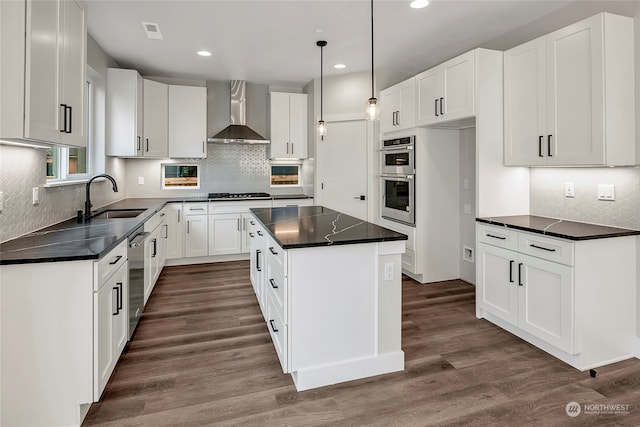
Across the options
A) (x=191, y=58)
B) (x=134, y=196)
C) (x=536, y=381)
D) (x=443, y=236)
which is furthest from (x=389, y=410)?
(x=134, y=196)

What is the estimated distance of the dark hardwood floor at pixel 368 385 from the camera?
199cm

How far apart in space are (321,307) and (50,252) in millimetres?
1500

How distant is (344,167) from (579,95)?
301cm

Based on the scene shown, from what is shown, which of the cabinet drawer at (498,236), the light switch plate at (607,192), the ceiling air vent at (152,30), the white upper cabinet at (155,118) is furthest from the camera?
the white upper cabinet at (155,118)

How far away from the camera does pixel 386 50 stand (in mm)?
4273

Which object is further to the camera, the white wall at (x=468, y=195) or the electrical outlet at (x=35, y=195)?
the white wall at (x=468, y=195)

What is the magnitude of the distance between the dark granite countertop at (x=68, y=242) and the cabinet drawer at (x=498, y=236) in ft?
9.19

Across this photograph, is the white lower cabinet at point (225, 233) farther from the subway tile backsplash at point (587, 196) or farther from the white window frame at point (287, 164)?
the subway tile backsplash at point (587, 196)

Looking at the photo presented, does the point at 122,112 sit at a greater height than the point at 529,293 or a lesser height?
greater

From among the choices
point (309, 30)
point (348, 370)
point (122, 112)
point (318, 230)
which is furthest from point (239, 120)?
point (348, 370)

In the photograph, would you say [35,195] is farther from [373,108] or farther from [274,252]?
[373,108]

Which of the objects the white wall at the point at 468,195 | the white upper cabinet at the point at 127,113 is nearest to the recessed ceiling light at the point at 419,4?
the white wall at the point at 468,195

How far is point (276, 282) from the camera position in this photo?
2.56 m

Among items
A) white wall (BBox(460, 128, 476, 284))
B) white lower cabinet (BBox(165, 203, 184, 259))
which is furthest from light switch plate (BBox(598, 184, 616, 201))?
white lower cabinet (BBox(165, 203, 184, 259))
